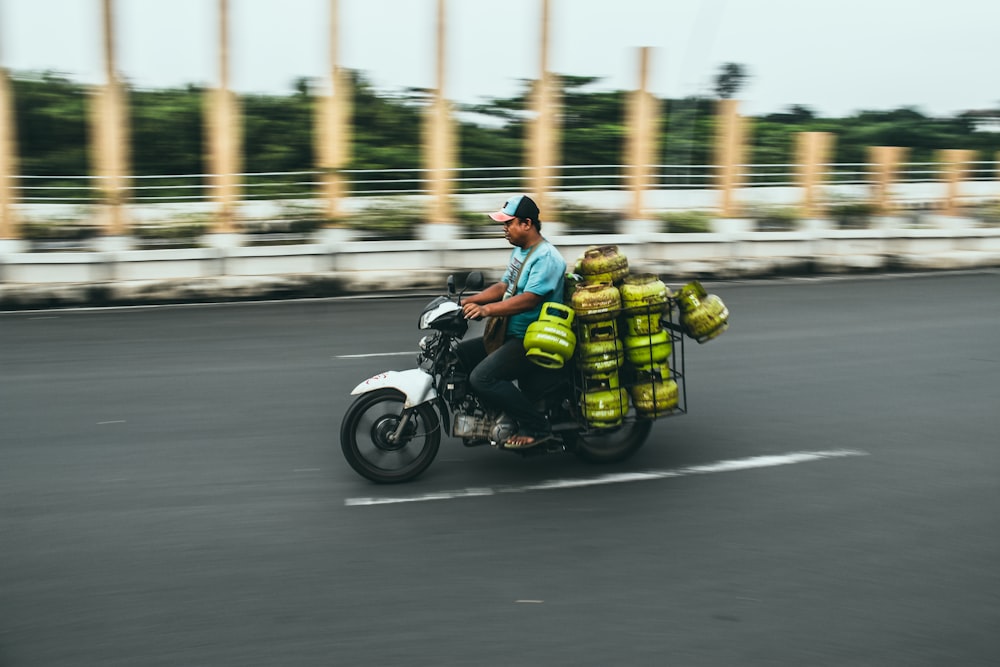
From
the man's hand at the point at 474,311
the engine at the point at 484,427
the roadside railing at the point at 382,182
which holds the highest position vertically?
the roadside railing at the point at 382,182

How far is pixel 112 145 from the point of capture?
15.1 meters

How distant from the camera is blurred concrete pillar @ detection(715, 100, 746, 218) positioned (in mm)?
18062

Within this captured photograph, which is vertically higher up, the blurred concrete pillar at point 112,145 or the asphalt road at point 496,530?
the blurred concrete pillar at point 112,145

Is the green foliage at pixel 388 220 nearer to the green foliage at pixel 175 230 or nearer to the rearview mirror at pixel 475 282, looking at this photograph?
the green foliage at pixel 175 230

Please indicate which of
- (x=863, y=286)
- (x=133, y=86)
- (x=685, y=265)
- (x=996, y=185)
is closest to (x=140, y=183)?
(x=133, y=86)

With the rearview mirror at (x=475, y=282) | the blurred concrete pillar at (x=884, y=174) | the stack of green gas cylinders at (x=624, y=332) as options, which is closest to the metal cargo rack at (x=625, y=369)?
the stack of green gas cylinders at (x=624, y=332)

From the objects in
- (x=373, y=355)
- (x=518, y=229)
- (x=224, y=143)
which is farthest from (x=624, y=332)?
(x=224, y=143)

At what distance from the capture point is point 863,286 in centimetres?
1602

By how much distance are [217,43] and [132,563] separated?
37.3 feet

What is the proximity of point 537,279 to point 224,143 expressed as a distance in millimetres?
10533

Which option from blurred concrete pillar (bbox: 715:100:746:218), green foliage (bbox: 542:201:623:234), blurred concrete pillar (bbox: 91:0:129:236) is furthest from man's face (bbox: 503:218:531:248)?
blurred concrete pillar (bbox: 715:100:746:218)

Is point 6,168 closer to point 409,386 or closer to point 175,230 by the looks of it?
point 175,230

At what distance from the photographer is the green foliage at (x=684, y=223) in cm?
1759

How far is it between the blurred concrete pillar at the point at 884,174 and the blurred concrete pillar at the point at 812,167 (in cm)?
137
